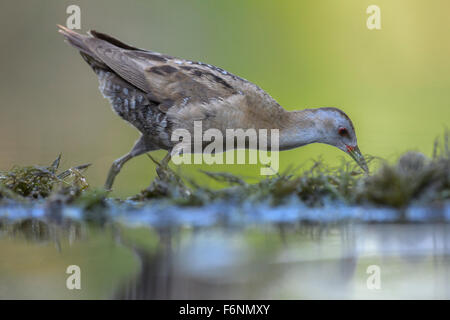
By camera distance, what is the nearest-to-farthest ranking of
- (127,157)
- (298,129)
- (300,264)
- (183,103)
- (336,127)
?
(300,264), (183,103), (298,129), (336,127), (127,157)

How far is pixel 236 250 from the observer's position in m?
2.80

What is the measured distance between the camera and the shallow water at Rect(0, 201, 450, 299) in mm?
2398

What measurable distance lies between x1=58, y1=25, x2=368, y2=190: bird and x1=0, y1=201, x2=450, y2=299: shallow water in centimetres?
228

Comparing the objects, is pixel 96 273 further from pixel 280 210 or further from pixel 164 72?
pixel 164 72

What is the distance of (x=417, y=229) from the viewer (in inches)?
120

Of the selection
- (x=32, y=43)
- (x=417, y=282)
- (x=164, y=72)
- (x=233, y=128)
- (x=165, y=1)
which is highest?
(x=165, y=1)

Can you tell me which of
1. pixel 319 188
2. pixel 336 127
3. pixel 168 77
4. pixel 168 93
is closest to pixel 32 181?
pixel 168 93

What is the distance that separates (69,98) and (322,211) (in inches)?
556

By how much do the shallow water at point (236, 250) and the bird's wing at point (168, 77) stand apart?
7.73 ft

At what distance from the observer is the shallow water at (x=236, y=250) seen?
2.40m

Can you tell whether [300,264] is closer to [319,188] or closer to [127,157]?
[319,188]

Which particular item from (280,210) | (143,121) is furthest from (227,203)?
(143,121)

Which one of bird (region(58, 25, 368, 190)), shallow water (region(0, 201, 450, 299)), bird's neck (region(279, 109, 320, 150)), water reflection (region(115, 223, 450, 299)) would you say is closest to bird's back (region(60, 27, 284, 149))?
bird (region(58, 25, 368, 190))

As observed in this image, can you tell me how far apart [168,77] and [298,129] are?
60.2 inches
